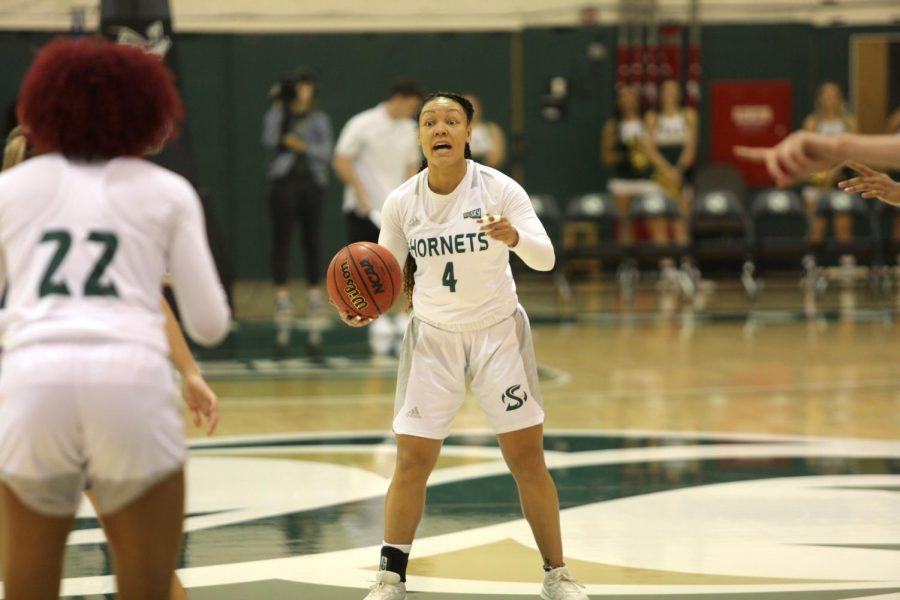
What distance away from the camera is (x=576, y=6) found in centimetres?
1961

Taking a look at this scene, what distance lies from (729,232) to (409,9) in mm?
6461

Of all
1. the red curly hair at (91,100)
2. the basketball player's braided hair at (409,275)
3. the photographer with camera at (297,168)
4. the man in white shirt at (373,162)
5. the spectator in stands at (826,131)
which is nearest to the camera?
the red curly hair at (91,100)

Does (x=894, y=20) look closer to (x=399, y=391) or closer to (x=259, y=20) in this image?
(x=259, y=20)

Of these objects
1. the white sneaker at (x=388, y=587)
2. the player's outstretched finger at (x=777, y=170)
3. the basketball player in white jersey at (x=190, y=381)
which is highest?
the player's outstretched finger at (x=777, y=170)

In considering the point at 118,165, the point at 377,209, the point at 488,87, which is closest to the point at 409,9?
the point at 488,87

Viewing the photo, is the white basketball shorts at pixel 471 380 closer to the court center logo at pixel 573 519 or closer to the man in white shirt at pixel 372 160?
the court center logo at pixel 573 519

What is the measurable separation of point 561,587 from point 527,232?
1.25 meters

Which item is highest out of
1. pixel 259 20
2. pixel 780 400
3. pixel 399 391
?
pixel 259 20

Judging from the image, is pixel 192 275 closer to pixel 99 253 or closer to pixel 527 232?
pixel 99 253

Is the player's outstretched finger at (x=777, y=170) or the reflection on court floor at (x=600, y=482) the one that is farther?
the reflection on court floor at (x=600, y=482)

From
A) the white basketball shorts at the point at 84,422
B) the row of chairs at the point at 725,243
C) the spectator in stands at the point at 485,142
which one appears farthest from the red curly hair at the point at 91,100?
the row of chairs at the point at 725,243

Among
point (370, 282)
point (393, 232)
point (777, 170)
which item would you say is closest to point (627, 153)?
point (393, 232)

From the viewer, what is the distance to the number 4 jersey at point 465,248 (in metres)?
4.91

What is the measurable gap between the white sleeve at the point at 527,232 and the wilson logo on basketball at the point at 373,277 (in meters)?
0.52
